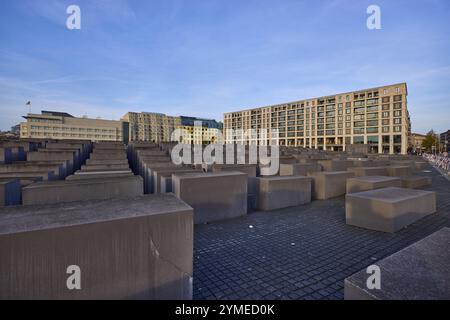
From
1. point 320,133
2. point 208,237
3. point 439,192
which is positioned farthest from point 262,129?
point 208,237

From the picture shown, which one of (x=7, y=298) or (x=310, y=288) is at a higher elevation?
(x=7, y=298)

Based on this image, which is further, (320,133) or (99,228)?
(320,133)

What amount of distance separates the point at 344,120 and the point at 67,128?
10345 centimetres

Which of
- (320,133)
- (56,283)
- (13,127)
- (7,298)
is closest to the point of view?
(7,298)

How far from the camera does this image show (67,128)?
298ft

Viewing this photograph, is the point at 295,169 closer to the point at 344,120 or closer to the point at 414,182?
the point at 414,182

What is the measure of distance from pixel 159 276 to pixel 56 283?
3.73 feet

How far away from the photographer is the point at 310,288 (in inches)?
146

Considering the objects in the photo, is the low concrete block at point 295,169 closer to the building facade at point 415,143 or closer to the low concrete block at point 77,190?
the low concrete block at point 77,190

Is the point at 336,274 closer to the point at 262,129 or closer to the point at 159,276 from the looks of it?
the point at 159,276

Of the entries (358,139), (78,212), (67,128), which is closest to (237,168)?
(78,212)

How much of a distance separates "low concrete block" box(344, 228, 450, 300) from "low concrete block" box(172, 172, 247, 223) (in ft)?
15.5

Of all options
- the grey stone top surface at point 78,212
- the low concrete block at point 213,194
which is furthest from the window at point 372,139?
the grey stone top surface at point 78,212

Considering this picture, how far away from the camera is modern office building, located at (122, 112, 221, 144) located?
13262 centimetres
